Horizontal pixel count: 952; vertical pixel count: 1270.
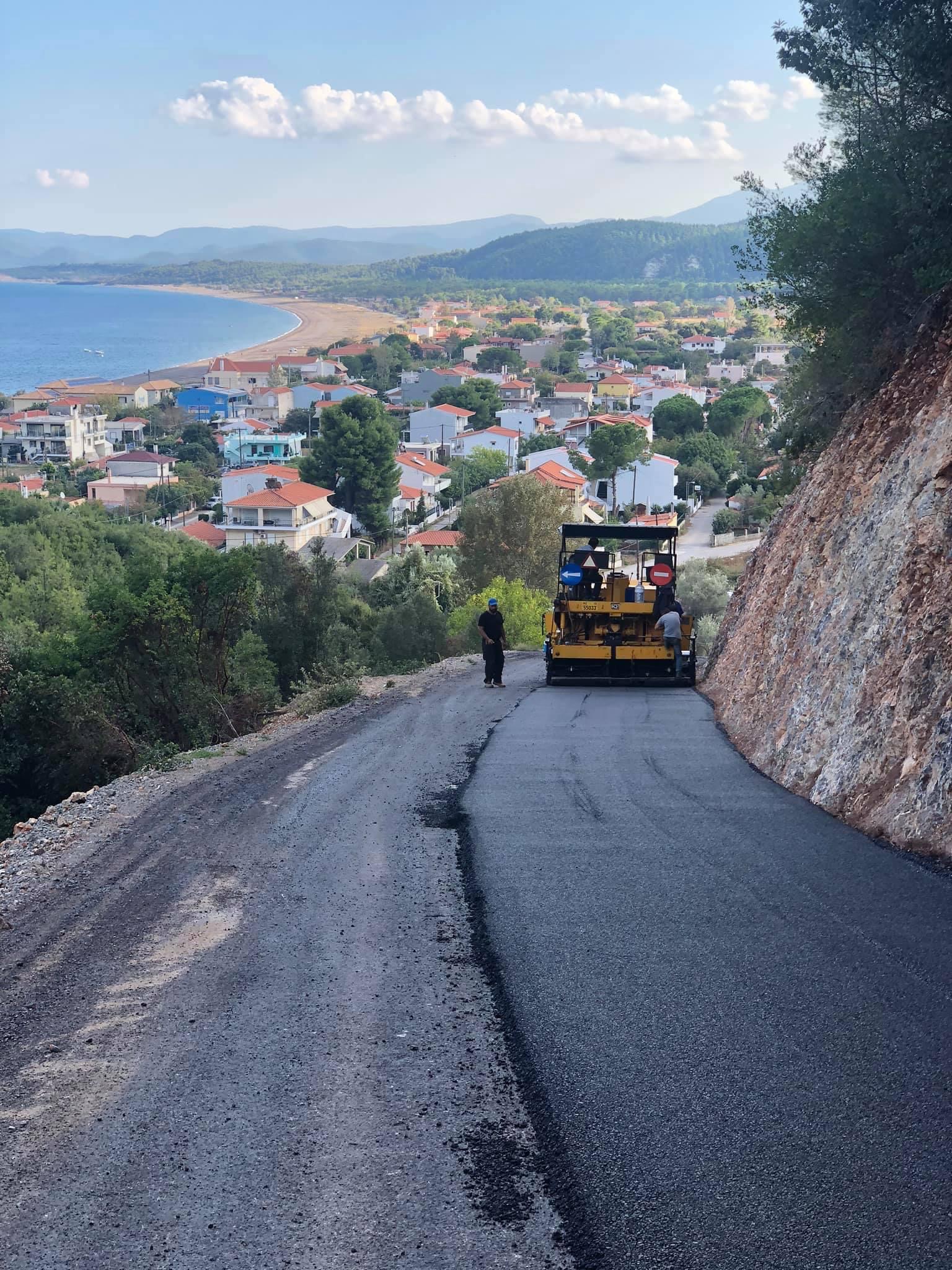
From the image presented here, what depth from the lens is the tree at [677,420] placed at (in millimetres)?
108438

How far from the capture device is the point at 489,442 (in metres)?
109

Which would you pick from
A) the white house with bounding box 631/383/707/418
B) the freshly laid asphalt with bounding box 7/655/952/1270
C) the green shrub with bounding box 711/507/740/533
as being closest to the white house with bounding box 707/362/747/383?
the white house with bounding box 631/383/707/418

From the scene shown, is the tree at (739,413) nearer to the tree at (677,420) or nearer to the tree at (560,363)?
the tree at (677,420)

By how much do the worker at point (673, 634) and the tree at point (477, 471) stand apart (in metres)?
69.0

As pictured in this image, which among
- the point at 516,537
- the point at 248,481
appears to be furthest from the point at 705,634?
the point at 248,481

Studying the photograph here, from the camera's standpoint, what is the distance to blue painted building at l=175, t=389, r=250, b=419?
144625 mm

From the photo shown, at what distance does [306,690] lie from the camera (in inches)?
808

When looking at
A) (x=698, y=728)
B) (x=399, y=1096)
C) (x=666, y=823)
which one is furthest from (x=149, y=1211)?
(x=698, y=728)

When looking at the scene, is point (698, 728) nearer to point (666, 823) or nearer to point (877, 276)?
point (666, 823)

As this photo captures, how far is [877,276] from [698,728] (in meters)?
6.69

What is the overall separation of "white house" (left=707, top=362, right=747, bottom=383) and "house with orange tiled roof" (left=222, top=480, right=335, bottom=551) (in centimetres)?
9837

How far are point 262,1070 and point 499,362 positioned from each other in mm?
176499

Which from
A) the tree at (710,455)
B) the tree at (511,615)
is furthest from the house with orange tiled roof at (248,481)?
the tree at (511,615)

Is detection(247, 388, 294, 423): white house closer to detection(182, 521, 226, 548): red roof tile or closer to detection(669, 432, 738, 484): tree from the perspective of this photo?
detection(669, 432, 738, 484): tree
